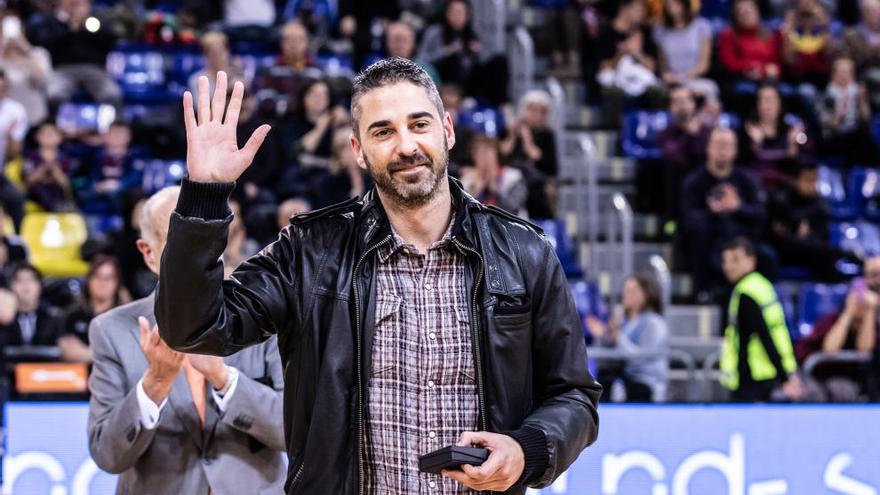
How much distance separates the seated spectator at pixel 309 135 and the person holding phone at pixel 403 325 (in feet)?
26.6

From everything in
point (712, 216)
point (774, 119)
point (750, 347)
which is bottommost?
point (750, 347)

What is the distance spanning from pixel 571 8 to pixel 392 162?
1209cm

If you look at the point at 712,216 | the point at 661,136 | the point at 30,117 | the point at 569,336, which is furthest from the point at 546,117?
the point at 569,336

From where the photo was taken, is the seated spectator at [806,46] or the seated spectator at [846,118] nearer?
the seated spectator at [846,118]

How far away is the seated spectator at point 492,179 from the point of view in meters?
11.3

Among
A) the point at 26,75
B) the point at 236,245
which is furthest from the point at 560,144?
the point at 236,245

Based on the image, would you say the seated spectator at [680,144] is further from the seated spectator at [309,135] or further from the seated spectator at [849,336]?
the seated spectator at [309,135]

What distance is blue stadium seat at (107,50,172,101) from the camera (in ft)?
45.7

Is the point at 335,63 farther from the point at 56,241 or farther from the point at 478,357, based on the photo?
the point at 478,357

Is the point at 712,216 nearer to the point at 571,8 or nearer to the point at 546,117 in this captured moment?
the point at 546,117

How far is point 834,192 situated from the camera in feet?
44.9

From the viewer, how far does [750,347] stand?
10070 mm

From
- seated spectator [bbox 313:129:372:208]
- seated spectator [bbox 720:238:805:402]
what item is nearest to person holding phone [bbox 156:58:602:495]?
seated spectator [bbox 720:238:805:402]

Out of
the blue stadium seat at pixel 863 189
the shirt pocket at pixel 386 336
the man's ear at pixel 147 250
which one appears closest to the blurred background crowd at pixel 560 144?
the blue stadium seat at pixel 863 189
